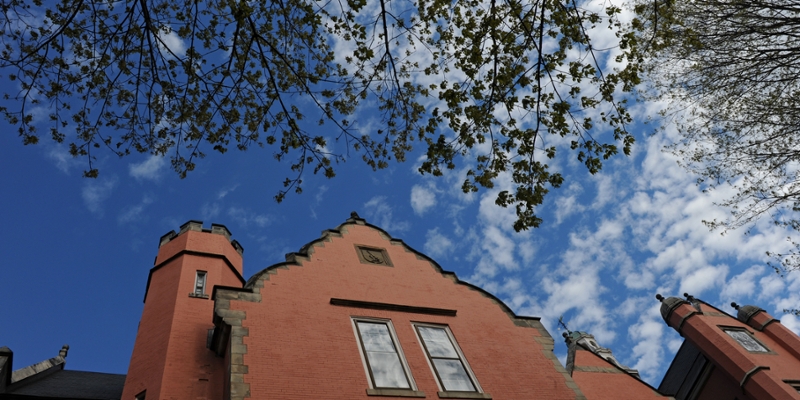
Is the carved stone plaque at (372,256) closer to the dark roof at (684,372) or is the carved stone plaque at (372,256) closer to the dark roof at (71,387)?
the dark roof at (71,387)

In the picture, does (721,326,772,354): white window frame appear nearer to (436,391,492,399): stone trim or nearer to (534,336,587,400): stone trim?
(534,336,587,400): stone trim

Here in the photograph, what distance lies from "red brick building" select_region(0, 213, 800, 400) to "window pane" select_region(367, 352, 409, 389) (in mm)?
27

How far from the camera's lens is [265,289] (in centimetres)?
1225

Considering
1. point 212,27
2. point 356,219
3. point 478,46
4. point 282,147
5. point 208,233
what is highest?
point 208,233

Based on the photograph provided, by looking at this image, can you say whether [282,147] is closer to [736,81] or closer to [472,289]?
[472,289]

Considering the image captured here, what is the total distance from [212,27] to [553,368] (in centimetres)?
1084

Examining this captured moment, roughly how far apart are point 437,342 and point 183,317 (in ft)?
21.4

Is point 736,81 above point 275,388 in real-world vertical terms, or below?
above

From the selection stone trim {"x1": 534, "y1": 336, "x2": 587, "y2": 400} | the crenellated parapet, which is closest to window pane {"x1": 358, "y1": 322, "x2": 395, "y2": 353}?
stone trim {"x1": 534, "y1": 336, "x2": 587, "y2": 400}

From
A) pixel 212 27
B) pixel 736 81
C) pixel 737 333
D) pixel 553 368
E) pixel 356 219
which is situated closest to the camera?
pixel 212 27

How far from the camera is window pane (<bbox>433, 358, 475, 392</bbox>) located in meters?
A: 11.3

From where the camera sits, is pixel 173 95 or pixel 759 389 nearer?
pixel 173 95

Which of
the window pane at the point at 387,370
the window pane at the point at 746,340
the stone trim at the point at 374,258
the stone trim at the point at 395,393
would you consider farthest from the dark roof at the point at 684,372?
the stone trim at the point at 395,393

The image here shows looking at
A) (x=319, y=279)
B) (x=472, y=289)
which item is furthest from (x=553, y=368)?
(x=319, y=279)
